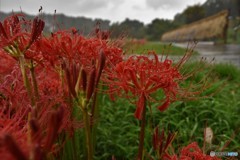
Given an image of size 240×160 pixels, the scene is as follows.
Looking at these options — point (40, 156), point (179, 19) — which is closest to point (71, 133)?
point (40, 156)

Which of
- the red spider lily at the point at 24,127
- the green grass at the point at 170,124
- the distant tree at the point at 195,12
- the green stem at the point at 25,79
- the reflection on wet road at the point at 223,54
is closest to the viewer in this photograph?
the red spider lily at the point at 24,127

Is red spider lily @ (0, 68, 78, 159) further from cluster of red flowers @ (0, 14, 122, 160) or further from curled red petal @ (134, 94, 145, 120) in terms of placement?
curled red petal @ (134, 94, 145, 120)

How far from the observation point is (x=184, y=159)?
1369 mm

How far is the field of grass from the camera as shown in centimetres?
310

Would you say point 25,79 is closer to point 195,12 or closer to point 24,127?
point 24,127

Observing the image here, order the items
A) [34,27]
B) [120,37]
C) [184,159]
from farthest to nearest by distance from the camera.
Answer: [120,37], [184,159], [34,27]

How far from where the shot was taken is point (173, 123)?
3299mm

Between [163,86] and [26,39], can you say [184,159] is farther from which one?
[26,39]

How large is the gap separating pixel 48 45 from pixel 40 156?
2.67ft

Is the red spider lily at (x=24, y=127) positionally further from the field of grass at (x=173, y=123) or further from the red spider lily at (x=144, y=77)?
the field of grass at (x=173, y=123)

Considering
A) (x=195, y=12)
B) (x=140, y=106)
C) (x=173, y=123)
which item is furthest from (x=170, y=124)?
(x=195, y=12)

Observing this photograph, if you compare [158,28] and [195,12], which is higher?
[195,12]

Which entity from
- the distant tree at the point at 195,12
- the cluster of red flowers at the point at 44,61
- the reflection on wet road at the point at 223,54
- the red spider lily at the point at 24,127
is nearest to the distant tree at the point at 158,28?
the distant tree at the point at 195,12

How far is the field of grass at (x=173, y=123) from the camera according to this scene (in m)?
3.10
